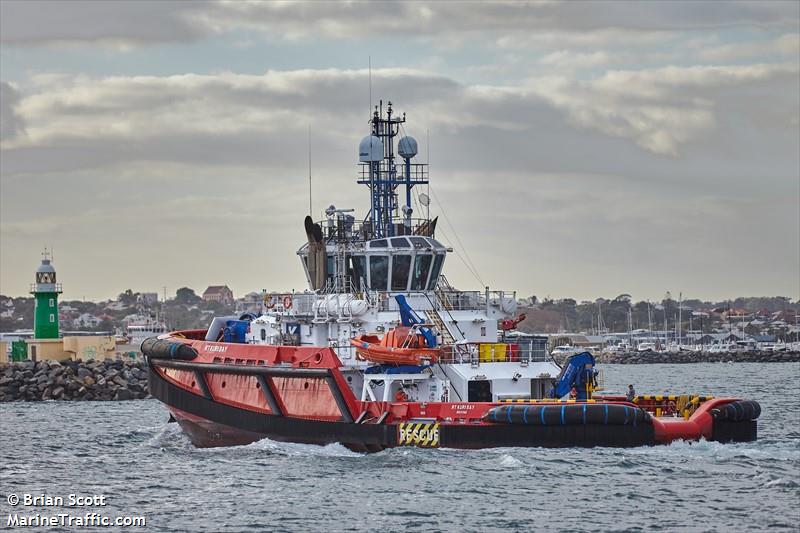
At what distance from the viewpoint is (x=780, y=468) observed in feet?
87.2

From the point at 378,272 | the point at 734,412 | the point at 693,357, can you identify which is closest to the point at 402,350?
the point at 378,272

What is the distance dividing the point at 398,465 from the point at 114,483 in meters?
6.00

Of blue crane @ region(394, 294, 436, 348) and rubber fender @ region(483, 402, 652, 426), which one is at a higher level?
blue crane @ region(394, 294, 436, 348)

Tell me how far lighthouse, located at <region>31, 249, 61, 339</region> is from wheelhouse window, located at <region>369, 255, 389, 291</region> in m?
43.5

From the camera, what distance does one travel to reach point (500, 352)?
98.9ft

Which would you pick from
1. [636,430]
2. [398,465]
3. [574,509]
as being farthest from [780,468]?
[398,465]

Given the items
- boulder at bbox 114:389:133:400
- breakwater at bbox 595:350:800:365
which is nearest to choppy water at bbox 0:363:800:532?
boulder at bbox 114:389:133:400

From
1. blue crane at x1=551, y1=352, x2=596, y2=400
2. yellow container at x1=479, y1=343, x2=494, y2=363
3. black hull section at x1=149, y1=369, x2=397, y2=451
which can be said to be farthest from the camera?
yellow container at x1=479, y1=343, x2=494, y2=363

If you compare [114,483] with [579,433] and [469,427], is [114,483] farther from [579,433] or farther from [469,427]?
Result: [579,433]

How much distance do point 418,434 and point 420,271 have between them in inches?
228

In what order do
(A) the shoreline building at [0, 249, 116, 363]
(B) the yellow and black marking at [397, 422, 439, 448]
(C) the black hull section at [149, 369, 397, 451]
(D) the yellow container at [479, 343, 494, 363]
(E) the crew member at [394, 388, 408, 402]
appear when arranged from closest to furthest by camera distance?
(B) the yellow and black marking at [397, 422, 439, 448] < (C) the black hull section at [149, 369, 397, 451] < (E) the crew member at [394, 388, 408, 402] < (D) the yellow container at [479, 343, 494, 363] < (A) the shoreline building at [0, 249, 116, 363]

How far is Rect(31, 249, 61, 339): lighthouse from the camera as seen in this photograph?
7281 centimetres

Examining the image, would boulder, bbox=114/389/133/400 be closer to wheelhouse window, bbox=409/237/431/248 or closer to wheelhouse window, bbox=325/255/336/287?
wheelhouse window, bbox=325/255/336/287

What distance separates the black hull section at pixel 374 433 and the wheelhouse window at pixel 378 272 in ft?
14.1
